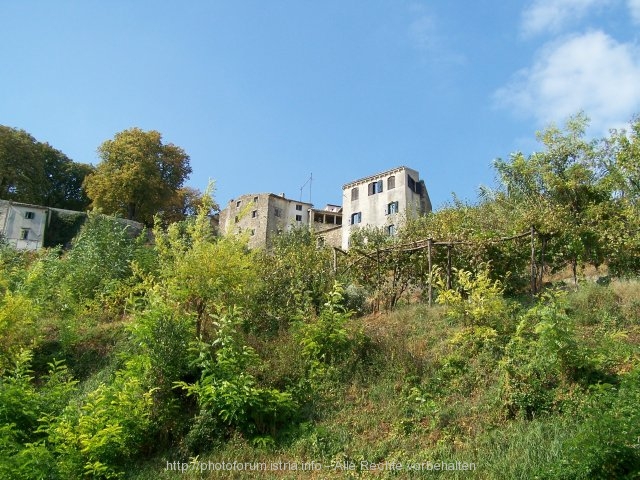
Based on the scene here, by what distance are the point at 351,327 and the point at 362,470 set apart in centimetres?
398

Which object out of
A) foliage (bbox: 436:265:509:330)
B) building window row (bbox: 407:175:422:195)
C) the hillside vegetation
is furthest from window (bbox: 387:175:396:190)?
foliage (bbox: 436:265:509:330)

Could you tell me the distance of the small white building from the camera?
115 ft

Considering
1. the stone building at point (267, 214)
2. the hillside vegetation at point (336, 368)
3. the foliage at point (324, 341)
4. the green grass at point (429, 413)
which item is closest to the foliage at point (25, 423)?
the hillside vegetation at point (336, 368)

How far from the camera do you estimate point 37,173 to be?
3966cm

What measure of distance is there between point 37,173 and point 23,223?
18.4 ft

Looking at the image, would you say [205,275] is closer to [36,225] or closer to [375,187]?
[36,225]

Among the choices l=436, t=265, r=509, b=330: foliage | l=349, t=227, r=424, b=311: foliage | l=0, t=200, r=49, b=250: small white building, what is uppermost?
l=0, t=200, r=49, b=250: small white building

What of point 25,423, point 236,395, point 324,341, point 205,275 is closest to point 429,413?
point 324,341

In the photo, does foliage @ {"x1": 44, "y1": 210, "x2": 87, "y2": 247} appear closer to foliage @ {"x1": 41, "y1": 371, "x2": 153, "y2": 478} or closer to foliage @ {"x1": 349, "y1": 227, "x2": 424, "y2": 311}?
foliage @ {"x1": 349, "y1": 227, "x2": 424, "y2": 311}

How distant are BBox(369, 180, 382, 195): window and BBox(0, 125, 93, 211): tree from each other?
2089 cm

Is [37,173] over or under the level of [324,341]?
over

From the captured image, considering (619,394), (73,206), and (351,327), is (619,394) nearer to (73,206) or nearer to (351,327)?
(351,327)

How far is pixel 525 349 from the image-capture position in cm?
975

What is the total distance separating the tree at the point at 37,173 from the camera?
37.8 m
